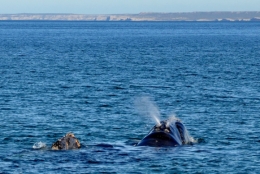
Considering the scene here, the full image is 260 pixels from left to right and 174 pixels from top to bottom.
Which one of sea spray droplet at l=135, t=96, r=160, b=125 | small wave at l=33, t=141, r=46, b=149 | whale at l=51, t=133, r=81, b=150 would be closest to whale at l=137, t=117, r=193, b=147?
whale at l=51, t=133, r=81, b=150

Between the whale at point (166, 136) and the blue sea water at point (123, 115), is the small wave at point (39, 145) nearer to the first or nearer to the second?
the blue sea water at point (123, 115)

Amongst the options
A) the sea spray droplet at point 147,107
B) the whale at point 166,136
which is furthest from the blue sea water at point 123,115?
the whale at point 166,136

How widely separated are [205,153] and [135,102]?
78.5 ft

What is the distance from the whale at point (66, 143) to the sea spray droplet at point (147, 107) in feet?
49.8

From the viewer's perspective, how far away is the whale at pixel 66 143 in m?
35.9

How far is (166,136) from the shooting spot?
122 ft

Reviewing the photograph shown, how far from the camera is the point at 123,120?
161 feet

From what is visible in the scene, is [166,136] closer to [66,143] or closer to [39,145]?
[66,143]

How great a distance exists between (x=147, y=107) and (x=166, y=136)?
2156cm

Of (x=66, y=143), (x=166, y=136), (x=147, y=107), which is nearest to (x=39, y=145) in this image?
(x=66, y=143)

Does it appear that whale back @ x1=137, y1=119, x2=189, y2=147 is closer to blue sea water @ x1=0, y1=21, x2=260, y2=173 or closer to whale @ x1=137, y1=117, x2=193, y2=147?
whale @ x1=137, y1=117, x2=193, y2=147

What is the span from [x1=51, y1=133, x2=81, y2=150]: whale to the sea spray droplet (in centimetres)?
1518

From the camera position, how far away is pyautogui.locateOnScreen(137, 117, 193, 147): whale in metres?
36.6

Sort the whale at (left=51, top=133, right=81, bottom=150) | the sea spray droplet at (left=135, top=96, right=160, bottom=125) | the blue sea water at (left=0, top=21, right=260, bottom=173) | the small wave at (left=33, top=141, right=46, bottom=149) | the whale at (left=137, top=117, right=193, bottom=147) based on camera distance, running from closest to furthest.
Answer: the blue sea water at (left=0, top=21, right=260, bottom=173) < the whale at (left=51, top=133, right=81, bottom=150) < the whale at (left=137, top=117, right=193, bottom=147) < the small wave at (left=33, top=141, right=46, bottom=149) < the sea spray droplet at (left=135, top=96, right=160, bottom=125)
